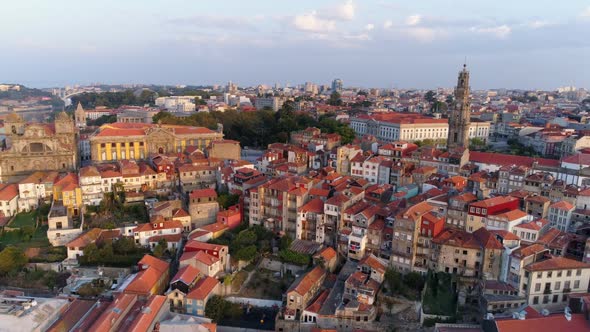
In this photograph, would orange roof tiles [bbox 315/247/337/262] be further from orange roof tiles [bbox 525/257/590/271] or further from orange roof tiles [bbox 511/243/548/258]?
orange roof tiles [bbox 525/257/590/271]

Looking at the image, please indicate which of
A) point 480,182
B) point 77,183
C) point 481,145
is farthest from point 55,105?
point 480,182

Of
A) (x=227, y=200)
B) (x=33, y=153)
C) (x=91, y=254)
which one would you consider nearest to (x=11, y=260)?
(x=91, y=254)

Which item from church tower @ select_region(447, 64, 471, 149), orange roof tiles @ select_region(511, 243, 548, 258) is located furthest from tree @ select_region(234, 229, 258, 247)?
church tower @ select_region(447, 64, 471, 149)

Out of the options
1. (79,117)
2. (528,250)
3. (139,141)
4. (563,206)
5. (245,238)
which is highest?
(79,117)

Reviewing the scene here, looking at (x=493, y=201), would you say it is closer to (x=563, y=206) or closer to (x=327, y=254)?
(x=563, y=206)

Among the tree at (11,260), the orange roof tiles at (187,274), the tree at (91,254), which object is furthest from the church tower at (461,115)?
the tree at (11,260)

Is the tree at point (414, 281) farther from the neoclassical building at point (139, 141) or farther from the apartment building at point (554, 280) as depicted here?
the neoclassical building at point (139, 141)

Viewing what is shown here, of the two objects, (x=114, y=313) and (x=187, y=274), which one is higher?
(x=187, y=274)
